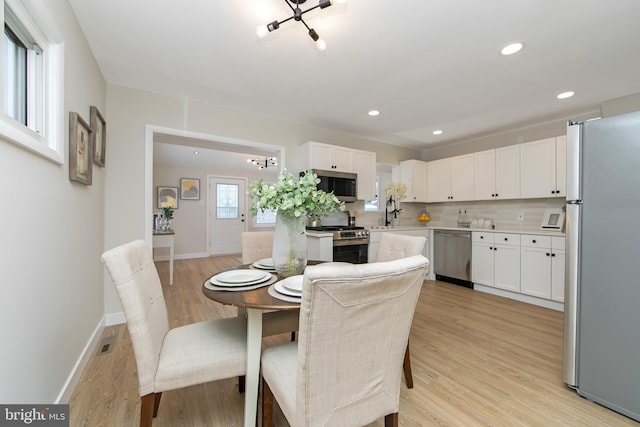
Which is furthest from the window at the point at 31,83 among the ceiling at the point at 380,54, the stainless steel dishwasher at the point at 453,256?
the stainless steel dishwasher at the point at 453,256

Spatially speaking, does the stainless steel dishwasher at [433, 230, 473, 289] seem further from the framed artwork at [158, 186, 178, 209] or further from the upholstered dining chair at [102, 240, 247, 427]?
the framed artwork at [158, 186, 178, 209]

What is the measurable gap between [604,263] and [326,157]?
291 centimetres

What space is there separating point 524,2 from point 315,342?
2.18m

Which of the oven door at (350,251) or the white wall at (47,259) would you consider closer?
the white wall at (47,259)

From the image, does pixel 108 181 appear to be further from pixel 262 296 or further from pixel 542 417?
pixel 542 417

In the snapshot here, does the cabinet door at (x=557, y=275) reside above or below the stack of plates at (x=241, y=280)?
below

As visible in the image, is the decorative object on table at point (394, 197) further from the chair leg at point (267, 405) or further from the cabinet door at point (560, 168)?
the chair leg at point (267, 405)

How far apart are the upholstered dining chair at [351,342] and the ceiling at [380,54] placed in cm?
166

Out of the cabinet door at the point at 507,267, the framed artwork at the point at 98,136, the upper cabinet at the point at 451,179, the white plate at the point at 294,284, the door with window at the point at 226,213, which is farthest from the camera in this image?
the door with window at the point at 226,213

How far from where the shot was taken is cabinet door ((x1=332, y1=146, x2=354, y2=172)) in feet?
12.7

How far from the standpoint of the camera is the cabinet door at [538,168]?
338 centimetres

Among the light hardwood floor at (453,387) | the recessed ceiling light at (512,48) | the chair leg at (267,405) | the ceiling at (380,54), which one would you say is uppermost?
the ceiling at (380,54)

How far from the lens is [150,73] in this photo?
2.46 m

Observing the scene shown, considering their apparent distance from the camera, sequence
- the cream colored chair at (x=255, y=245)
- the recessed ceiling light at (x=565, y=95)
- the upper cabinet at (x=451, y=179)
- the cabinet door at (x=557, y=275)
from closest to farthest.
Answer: the cream colored chair at (x=255, y=245), the recessed ceiling light at (x=565, y=95), the cabinet door at (x=557, y=275), the upper cabinet at (x=451, y=179)
